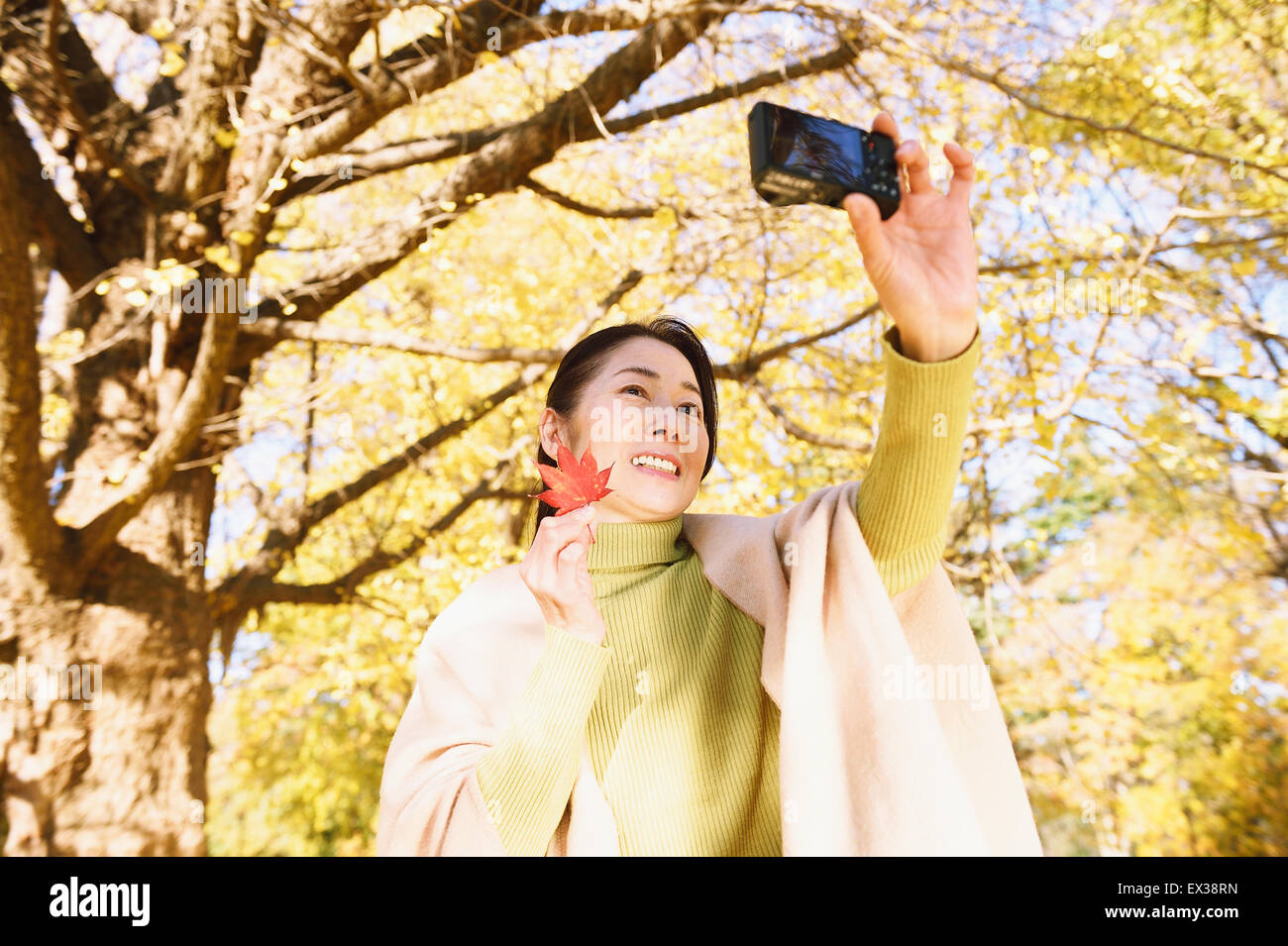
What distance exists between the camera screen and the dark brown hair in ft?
2.32

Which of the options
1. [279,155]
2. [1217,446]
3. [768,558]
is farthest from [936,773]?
[1217,446]

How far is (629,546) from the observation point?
192cm

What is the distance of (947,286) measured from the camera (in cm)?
145

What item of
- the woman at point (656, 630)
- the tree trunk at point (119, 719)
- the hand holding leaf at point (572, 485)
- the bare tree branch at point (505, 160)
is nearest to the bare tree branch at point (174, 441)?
the tree trunk at point (119, 719)

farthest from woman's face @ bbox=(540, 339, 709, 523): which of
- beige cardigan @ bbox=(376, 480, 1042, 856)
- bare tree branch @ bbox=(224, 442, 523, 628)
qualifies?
bare tree branch @ bbox=(224, 442, 523, 628)

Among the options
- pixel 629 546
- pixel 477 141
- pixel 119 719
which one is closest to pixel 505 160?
pixel 477 141

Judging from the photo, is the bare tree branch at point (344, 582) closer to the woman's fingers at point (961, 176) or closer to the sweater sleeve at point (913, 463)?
the sweater sleeve at point (913, 463)

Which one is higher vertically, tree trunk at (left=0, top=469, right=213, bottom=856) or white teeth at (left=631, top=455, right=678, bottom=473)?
white teeth at (left=631, top=455, right=678, bottom=473)

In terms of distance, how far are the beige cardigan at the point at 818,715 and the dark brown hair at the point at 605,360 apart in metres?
0.32

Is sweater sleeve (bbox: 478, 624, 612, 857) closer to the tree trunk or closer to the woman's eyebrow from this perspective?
the woman's eyebrow

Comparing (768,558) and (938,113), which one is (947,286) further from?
(938,113)

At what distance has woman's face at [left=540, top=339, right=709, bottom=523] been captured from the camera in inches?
74.5

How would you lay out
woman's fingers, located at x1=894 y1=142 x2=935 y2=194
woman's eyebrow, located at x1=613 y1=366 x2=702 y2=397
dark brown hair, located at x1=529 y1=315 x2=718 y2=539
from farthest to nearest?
dark brown hair, located at x1=529 y1=315 x2=718 y2=539 → woman's eyebrow, located at x1=613 y1=366 x2=702 y2=397 → woman's fingers, located at x1=894 y1=142 x2=935 y2=194

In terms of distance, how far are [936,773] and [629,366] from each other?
3.26 feet
